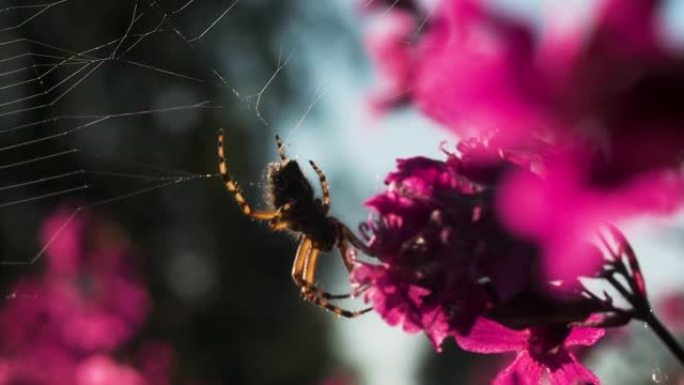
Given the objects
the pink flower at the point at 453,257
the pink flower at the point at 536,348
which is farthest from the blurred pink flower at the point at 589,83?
the pink flower at the point at 536,348

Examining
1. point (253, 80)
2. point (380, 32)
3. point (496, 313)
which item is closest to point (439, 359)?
point (253, 80)

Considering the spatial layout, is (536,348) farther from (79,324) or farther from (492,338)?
(79,324)

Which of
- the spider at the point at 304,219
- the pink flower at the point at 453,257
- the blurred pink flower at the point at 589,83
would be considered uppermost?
the blurred pink flower at the point at 589,83

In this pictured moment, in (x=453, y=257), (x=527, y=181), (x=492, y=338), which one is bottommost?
(x=492, y=338)

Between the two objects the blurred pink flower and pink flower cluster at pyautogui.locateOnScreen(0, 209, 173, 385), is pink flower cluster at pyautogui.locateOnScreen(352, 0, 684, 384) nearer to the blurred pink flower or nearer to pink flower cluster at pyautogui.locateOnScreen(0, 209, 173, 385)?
the blurred pink flower

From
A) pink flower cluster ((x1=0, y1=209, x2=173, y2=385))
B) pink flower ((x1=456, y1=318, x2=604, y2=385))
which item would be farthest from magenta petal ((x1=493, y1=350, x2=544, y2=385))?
pink flower cluster ((x1=0, y1=209, x2=173, y2=385))

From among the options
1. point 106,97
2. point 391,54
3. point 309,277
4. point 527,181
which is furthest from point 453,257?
point 106,97

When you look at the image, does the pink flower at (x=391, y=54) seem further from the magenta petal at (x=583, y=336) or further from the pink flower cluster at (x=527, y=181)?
the magenta petal at (x=583, y=336)

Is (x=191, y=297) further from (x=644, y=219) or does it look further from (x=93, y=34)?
(x=644, y=219)
